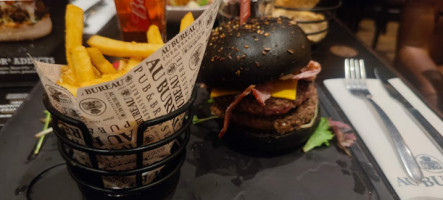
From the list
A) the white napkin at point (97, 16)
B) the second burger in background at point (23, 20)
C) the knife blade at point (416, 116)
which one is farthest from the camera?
the white napkin at point (97, 16)

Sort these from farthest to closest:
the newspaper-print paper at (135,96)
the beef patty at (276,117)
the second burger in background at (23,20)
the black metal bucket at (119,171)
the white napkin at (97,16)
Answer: the white napkin at (97,16)
the second burger in background at (23,20)
the beef patty at (276,117)
the black metal bucket at (119,171)
the newspaper-print paper at (135,96)

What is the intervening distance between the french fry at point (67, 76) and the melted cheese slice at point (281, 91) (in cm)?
54

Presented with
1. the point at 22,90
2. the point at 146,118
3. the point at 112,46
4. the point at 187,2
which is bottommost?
the point at 22,90

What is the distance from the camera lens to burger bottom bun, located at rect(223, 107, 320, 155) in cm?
122

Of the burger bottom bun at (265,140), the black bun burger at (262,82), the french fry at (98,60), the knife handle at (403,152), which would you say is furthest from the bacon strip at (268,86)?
the french fry at (98,60)

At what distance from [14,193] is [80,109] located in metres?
0.49

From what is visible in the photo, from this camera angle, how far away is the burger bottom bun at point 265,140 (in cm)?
122

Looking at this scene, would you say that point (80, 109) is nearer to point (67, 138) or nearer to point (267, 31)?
point (67, 138)

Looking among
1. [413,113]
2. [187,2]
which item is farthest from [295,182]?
[187,2]

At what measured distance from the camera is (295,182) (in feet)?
3.68

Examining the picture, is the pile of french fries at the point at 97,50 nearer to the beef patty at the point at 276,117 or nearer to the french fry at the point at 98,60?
the french fry at the point at 98,60

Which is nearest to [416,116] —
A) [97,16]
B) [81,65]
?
[81,65]

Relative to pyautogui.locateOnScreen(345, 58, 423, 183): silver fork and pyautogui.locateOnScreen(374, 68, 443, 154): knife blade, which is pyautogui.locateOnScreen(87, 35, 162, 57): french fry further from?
pyautogui.locateOnScreen(374, 68, 443, 154): knife blade

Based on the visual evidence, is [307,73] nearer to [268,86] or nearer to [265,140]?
[268,86]
